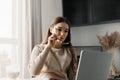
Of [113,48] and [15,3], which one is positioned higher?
[15,3]

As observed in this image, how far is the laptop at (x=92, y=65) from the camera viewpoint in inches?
39.6

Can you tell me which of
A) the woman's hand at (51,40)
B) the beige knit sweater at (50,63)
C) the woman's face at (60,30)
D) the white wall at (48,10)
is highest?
the white wall at (48,10)

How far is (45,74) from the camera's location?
1.54m

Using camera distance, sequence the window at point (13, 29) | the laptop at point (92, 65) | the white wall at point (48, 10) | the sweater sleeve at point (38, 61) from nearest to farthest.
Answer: the laptop at point (92, 65) < the sweater sleeve at point (38, 61) < the window at point (13, 29) < the white wall at point (48, 10)

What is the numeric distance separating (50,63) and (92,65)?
0.56 metres

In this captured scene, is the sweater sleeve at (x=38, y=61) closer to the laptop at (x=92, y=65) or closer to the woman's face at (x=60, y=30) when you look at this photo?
the woman's face at (x=60, y=30)

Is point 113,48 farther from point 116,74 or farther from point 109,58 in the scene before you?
point 109,58

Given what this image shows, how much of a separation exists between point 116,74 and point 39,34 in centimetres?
109

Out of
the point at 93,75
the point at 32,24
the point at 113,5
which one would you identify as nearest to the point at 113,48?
the point at 113,5

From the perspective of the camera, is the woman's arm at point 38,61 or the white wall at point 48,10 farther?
the white wall at point 48,10

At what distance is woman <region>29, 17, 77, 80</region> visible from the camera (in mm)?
1504

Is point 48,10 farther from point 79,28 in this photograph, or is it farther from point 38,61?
point 38,61

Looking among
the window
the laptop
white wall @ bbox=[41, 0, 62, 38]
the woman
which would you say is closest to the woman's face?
the woman

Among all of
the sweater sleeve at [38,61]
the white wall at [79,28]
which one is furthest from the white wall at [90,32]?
the sweater sleeve at [38,61]
